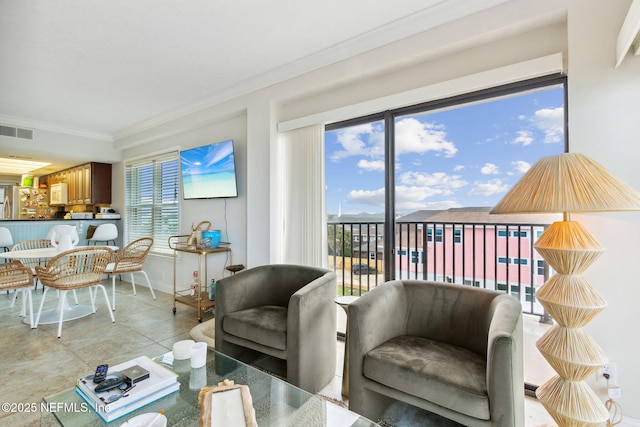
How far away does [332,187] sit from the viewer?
329 centimetres

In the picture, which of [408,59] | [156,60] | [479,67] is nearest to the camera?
[479,67]

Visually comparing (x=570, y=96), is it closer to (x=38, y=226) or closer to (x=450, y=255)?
(x=450, y=255)

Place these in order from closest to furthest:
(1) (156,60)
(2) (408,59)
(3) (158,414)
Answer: (3) (158,414) → (2) (408,59) → (1) (156,60)

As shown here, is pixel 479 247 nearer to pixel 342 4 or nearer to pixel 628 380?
pixel 628 380

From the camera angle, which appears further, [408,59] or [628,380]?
[408,59]

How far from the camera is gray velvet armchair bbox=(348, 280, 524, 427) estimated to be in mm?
1279

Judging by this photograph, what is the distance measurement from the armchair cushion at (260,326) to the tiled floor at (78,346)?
544 millimetres

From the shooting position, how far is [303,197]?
3.16 m

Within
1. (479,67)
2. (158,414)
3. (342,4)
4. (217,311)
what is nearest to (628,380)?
(479,67)

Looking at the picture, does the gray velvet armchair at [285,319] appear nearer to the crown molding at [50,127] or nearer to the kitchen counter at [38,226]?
the kitchen counter at [38,226]

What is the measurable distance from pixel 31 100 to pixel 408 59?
453 centimetres

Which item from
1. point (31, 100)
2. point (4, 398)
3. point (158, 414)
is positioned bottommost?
point (4, 398)

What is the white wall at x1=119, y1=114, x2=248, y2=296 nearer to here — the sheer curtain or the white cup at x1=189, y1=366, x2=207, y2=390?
the sheer curtain

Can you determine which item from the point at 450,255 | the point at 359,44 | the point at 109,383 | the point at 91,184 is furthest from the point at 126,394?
the point at 91,184
